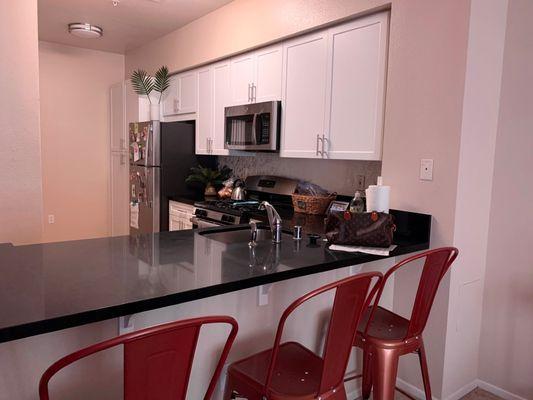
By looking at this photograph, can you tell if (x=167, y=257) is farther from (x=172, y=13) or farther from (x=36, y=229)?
(x=172, y=13)

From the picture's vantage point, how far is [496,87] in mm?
2246

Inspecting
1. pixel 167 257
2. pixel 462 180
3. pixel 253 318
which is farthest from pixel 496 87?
pixel 167 257

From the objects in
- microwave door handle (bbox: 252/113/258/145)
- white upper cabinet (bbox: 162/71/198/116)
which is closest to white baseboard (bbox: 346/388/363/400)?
microwave door handle (bbox: 252/113/258/145)

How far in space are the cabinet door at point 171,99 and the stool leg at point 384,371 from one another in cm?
340

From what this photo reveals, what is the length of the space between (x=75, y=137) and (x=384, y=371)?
4922 millimetres

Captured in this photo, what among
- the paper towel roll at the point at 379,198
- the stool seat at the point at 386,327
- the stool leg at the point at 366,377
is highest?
the paper towel roll at the point at 379,198

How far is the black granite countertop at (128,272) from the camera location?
41.7 inches

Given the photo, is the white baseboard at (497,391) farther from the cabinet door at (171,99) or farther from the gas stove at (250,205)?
the cabinet door at (171,99)

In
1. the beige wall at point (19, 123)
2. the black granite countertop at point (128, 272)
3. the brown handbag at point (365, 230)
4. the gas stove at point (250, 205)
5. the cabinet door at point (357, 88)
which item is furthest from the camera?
the gas stove at point (250, 205)

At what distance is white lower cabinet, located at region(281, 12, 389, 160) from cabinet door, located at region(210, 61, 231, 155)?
30.6 inches

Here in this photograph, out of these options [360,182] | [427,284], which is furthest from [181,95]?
[427,284]

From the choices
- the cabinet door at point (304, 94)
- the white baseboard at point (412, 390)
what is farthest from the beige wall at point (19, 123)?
the white baseboard at point (412, 390)

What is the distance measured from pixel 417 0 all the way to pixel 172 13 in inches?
92.7

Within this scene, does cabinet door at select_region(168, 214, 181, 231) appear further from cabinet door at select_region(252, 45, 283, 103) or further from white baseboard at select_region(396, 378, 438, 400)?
white baseboard at select_region(396, 378, 438, 400)
